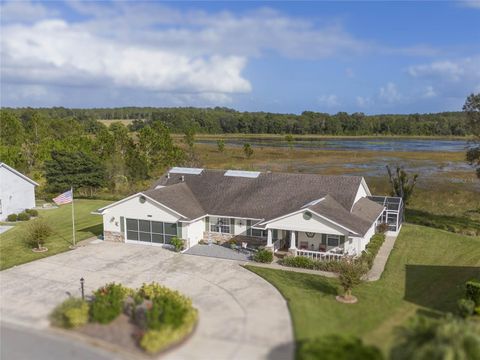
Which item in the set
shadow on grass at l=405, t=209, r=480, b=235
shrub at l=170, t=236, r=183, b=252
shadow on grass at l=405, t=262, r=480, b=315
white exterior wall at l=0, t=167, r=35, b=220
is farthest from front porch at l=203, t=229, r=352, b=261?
white exterior wall at l=0, t=167, r=35, b=220

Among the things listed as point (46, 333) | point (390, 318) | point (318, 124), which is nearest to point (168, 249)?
point (46, 333)

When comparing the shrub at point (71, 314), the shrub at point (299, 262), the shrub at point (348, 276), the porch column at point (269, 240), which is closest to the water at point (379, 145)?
the porch column at point (269, 240)

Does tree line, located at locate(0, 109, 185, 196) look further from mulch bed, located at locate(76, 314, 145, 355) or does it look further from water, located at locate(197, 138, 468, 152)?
water, located at locate(197, 138, 468, 152)

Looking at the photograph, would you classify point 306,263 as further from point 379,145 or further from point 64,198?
point 379,145

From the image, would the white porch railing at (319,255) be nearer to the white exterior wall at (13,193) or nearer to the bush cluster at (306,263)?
the bush cluster at (306,263)

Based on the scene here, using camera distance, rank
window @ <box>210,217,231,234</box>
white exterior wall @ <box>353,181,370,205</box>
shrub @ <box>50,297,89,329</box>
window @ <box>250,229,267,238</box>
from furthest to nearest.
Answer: white exterior wall @ <box>353,181,370,205</box>, window @ <box>210,217,231,234</box>, window @ <box>250,229,267,238</box>, shrub @ <box>50,297,89,329</box>

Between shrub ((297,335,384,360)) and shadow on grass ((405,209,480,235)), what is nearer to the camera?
shrub ((297,335,384,360))
